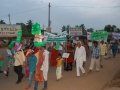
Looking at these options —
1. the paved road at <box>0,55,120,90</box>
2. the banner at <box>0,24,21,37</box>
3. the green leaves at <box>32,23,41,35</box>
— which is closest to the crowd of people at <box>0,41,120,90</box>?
the paved road at <box>0,55,120,90</box>

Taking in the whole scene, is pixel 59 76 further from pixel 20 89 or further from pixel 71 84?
pixel 20 89

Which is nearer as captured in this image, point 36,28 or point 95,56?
point 36,28

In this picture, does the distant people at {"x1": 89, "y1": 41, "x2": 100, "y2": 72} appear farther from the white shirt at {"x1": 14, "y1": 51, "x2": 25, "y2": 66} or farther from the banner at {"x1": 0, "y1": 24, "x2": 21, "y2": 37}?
the banner at {"x1": 0, "y1": 24, "x2": 21, "y2": 37}

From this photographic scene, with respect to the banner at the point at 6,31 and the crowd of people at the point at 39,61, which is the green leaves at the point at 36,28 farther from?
the banner at the point at 6,31

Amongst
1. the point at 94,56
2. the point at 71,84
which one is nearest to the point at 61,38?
the point at 94,56

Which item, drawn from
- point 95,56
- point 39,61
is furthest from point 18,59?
point 95,56

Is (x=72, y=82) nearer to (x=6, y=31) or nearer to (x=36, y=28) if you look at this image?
(x=36, y=28)

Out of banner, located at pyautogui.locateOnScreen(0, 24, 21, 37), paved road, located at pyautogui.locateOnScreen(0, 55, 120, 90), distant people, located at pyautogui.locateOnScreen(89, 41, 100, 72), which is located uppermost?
banner, located at pyautogui.locateOnScreen(0, 24, 21, 37)

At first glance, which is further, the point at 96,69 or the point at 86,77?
the point at 96,69

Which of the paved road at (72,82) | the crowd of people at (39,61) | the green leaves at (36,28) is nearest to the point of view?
the crowd of people at (39,61)

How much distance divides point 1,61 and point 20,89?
411 cm

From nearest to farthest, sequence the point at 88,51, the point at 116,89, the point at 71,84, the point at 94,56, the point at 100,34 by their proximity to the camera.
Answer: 1. the point at 116,89
2. the point at 71,84
3. the point at 94,56
4. the point at 100,34
5. the point at 88,51

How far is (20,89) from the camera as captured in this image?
15.2 metres

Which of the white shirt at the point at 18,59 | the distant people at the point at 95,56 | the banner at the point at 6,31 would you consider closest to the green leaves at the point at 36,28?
the white shirt at the point at 18,59
